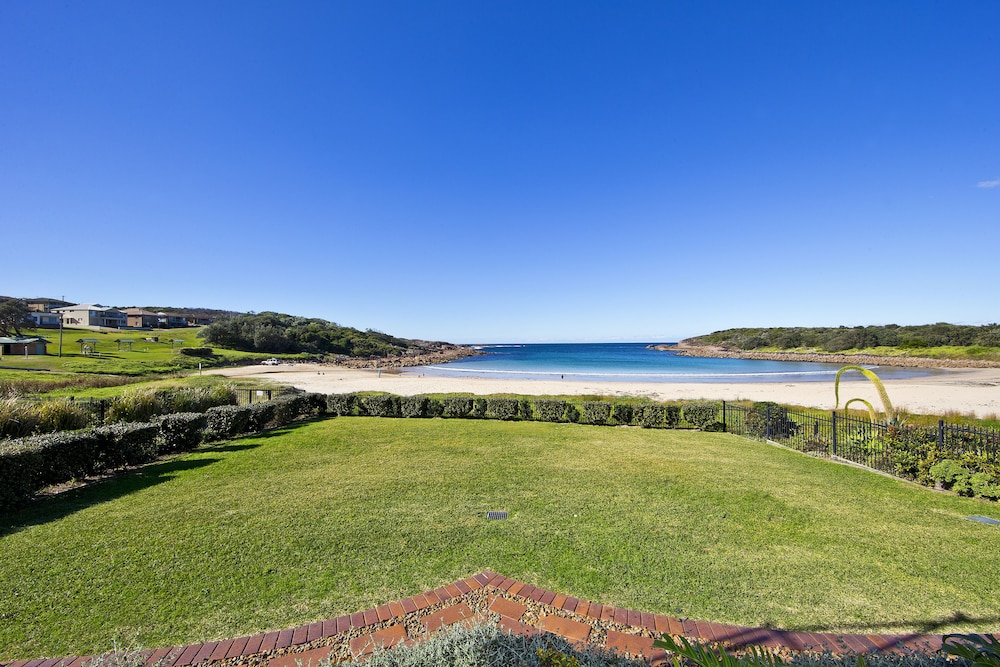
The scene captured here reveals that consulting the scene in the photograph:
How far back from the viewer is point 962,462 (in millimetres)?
6691

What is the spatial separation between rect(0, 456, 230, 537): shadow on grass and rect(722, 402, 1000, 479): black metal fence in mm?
12715

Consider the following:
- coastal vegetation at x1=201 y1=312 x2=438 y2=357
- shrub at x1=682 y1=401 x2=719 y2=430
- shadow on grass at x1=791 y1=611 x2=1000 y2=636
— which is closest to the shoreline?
shrub at x1=682 y1=401 x2=719 y2=430

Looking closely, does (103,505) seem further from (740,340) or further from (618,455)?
(740,340)

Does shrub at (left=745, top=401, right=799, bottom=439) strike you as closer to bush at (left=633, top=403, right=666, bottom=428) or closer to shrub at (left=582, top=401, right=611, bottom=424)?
bush at (left=633, top=403, right=666, bottom=428)

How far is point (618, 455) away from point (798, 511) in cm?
368

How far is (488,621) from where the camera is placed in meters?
2.72

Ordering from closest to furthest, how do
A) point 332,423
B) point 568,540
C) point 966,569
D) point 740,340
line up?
point 966,569 → point 568,540 → point 332,423 → point 740,340

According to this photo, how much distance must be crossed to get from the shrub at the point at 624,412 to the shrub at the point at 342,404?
29.3 ft

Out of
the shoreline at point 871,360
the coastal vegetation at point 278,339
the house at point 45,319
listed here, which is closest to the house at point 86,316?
the house at point 45,319

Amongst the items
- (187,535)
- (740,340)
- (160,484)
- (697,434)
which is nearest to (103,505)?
(160,484)

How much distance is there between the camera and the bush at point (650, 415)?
1340 cm

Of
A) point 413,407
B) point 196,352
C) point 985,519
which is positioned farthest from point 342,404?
point 196,352

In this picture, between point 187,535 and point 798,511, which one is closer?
point 187,535

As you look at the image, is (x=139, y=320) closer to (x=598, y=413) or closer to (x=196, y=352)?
(x=196, y=352)
